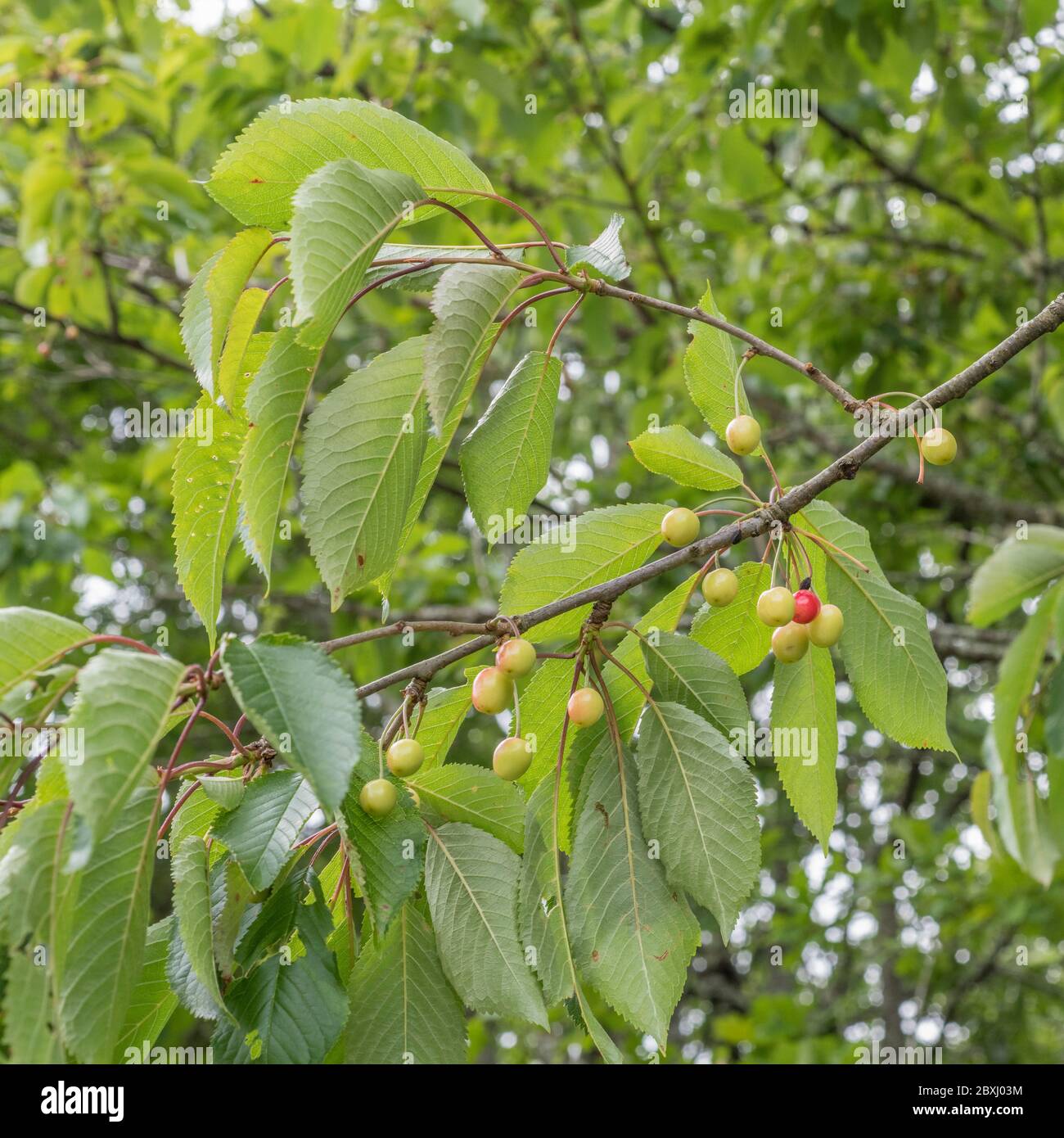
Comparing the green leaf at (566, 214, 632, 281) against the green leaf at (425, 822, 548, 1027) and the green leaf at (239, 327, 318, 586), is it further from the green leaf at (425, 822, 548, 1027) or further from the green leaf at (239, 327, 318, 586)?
the green leaf at (425, 822, 548, 1027)

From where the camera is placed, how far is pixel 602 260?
1.20 meters

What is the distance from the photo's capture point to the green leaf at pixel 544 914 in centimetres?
115

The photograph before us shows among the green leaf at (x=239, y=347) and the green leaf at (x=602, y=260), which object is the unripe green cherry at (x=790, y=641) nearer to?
the green leaf at (x=602, y=260)

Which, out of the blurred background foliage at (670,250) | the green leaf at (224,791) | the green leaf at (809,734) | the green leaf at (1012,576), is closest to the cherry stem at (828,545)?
the green leaf at (809,734)

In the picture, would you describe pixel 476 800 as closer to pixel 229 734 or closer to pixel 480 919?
pixel 480 919

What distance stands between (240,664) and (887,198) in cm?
546

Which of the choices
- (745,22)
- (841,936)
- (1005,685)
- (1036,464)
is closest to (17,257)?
(745,22)

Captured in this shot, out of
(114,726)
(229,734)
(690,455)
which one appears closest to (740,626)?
(690,455)

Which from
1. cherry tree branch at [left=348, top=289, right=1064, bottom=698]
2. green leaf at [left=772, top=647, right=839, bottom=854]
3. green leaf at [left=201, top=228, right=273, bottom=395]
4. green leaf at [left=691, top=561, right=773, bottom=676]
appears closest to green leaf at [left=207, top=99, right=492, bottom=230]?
green leaf at [left=201, top=228, right=273, bottom=395]

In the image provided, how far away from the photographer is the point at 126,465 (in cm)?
554

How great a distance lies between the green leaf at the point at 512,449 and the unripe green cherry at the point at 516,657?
0.15 metres

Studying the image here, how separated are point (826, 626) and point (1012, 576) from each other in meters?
0.28
